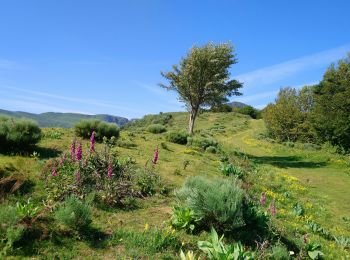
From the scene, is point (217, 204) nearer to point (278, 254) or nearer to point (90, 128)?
point (278, 254)

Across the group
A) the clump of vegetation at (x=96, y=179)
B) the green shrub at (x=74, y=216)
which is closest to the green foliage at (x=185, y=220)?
the clump of vegetation at (x=96, y=179)

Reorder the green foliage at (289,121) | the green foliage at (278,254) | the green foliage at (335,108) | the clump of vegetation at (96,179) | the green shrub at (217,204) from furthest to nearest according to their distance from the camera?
the green foliage at (289,121)
the green foliage at (335,108)
the clump of vegetation at (96,179)
the green shrub at (217,204)
the green foliage at (278,254)

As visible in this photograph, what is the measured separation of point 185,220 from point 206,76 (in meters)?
23.2

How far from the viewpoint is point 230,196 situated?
7.58m

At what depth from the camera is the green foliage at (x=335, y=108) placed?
28.5 meters

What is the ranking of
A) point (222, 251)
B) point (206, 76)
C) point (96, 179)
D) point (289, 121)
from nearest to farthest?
point (222, 251) < point (96, 179) < point (206, 76) < point (289, 121)

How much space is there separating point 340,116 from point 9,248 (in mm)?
28526

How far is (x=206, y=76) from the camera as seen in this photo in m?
29.7

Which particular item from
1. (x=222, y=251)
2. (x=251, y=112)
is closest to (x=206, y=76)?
(x=222, y=251)

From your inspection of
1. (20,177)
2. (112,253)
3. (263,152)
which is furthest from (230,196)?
(263,152)

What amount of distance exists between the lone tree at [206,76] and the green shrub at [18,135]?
18.6 metres

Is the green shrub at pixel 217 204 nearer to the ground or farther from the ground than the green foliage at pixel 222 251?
farther from the ground

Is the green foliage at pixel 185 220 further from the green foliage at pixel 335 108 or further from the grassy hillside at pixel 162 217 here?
the green foliage at pixel 335 108

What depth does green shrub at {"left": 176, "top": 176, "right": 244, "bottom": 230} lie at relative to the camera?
7312 mm
